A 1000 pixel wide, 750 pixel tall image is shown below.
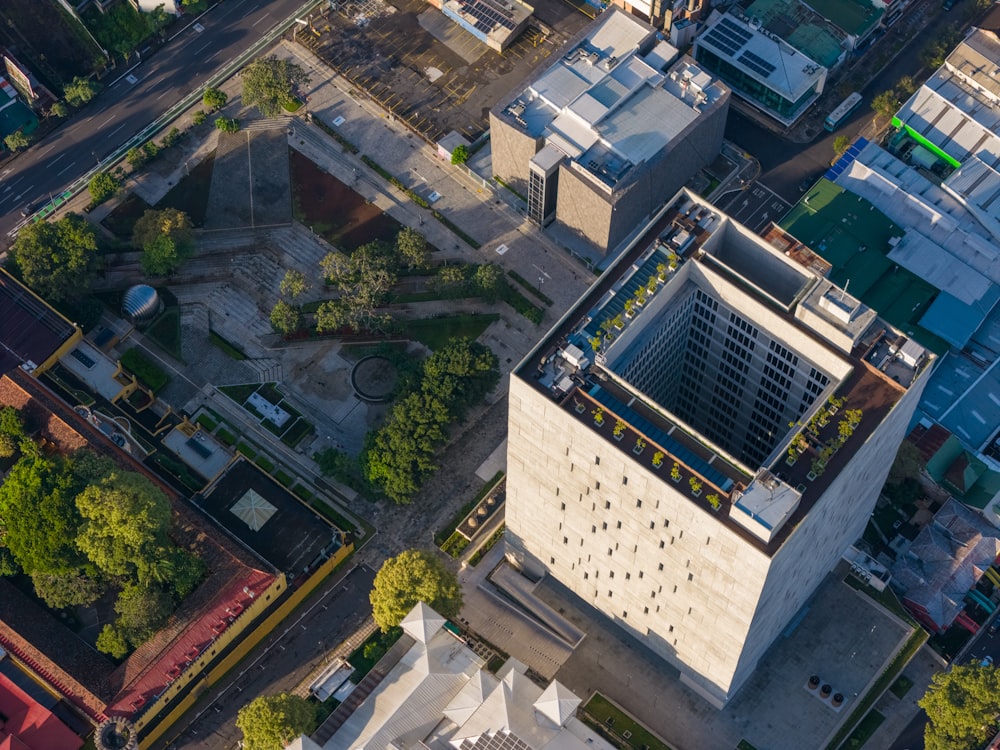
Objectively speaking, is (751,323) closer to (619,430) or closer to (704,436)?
(704,436)

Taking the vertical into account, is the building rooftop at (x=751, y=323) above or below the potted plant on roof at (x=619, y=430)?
above

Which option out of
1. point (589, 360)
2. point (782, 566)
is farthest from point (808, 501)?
point (589, 360)

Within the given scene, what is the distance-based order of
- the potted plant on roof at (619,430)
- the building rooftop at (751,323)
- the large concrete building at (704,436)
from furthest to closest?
the potted plant on roof at (619,430)
the building rooftop at (751,323)
the large concrete building at (704,436)

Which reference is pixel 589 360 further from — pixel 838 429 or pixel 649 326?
pixel 838 429

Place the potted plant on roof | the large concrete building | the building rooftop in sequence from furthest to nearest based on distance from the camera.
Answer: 1. the potted plant on roof
2. the building rooftop
3. the large concrete building

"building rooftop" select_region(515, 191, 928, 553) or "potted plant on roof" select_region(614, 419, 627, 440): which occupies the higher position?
"building rooftop" select_region(515, 191, 928, 553)
